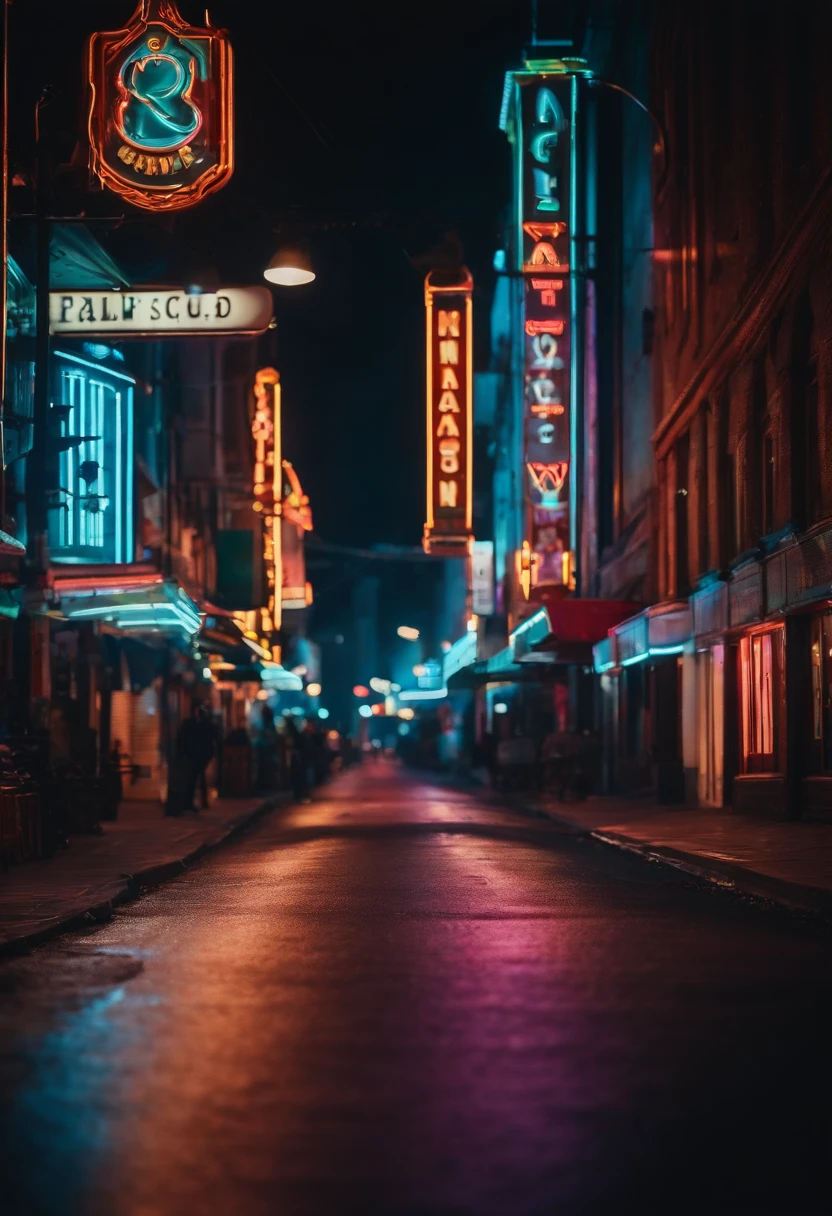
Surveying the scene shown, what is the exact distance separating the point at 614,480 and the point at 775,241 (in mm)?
17482

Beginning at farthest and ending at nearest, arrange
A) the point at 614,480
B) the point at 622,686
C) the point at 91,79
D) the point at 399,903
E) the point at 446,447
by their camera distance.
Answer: the point at 446,447 < the point at 614,480 < the point at 622,686 < the point at 91,79 < the point at 399,903

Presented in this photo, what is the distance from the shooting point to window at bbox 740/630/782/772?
933 inches

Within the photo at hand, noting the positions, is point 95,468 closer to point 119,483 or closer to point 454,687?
point 119,483

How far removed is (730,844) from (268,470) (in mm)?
32116

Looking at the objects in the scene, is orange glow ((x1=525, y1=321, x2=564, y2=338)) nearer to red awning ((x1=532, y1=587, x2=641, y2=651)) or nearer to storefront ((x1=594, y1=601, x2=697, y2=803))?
red awning ((x1=532, y1=587, x2=641, y2=651))

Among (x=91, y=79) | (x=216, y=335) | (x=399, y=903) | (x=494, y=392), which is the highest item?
(x=494, y=392)

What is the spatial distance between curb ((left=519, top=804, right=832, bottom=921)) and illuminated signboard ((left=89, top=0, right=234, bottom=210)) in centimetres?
936

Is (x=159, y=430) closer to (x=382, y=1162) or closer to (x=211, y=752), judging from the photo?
(x=211, y=752)

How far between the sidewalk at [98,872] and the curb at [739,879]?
5041 mm

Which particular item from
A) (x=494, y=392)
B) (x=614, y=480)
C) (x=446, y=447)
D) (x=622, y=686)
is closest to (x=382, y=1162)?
(x=622, y=686)

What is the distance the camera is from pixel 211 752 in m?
28.8

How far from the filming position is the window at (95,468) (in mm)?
27188

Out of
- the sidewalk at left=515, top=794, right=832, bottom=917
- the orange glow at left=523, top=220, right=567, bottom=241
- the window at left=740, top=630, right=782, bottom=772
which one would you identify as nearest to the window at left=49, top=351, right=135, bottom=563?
the sidewalk at left=515, top=794, right=832, bottom=917

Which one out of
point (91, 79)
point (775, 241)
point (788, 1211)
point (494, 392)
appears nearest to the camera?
point (788, 1211)
